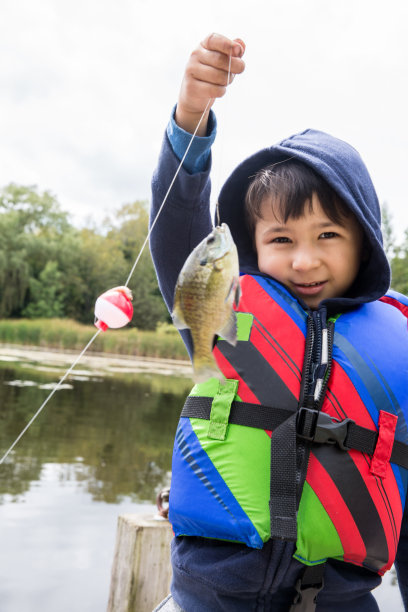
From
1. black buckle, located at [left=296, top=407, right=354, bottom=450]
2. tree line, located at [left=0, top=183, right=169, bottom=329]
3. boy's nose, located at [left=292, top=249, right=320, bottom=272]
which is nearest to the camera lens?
black buckle, located at [left=296, top=407, right=354, bottom=450]

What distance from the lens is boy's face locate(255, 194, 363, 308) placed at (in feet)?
5.87

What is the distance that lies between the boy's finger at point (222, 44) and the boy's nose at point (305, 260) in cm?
60

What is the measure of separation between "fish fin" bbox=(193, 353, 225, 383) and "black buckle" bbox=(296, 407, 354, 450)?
1.67ft

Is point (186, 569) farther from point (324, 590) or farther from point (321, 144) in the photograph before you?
point (321, 144)

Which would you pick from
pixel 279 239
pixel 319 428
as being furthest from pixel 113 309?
pixel 319 428

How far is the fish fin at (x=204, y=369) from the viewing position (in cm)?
124

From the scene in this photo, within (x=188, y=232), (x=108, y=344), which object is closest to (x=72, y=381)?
(x=108, y=344)

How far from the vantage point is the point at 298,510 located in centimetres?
161

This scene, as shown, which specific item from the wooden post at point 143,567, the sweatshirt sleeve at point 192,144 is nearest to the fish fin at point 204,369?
the sweatshirt sleeve at point 192,144

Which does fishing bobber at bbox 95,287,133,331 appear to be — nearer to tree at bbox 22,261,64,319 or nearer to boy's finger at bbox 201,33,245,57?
boy's finger at bbox 201,33,245,57

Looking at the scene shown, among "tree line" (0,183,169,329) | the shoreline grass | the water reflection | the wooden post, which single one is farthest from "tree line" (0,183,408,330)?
the wooden post

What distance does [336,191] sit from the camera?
5.82 ft

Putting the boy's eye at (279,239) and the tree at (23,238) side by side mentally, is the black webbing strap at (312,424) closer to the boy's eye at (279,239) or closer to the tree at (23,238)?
the boy's eye at (279,239)

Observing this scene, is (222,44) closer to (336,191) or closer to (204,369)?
(336,191)
